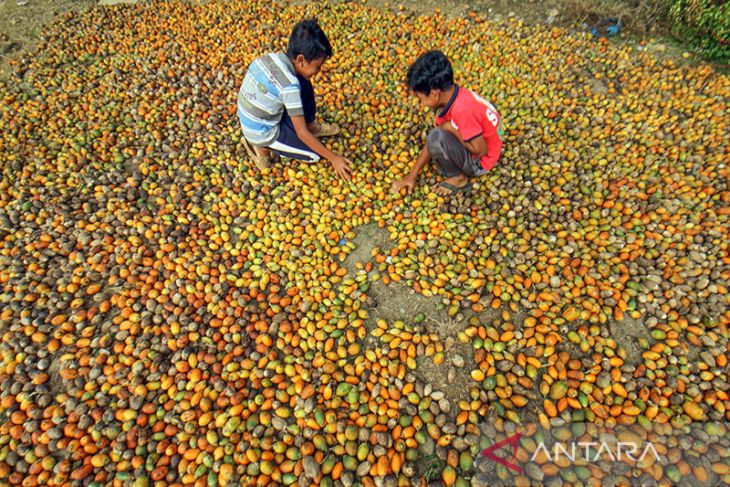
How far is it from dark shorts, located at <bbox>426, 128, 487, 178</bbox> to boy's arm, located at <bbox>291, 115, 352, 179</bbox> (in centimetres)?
62

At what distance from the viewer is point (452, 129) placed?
Result: 2639mm

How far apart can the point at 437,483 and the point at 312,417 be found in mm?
660

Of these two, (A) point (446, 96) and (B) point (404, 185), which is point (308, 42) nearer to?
(A) point (446, 96)

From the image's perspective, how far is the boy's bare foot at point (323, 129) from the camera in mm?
3189

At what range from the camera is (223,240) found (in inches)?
108

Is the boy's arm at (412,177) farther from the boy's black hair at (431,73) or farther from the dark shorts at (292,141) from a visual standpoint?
the dark shorts at (292,141)

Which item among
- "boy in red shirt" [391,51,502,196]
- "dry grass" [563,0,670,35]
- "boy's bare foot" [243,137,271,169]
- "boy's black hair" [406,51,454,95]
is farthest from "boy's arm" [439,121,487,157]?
"dry grass" [563,0,670,35]

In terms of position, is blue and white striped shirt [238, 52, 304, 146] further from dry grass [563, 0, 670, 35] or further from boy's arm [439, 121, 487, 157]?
dry grass [563, 0, 670, 35]

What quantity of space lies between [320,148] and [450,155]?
895 mm

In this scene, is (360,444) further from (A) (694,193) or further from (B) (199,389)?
(A) (694,193)

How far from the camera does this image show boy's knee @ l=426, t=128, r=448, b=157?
266 centimetres

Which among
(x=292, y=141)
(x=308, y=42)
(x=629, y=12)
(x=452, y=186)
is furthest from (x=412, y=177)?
(x=629, y=12)

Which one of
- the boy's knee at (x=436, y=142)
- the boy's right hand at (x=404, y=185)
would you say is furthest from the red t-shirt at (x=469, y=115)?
the boy's right hand at (x=404, y=185)

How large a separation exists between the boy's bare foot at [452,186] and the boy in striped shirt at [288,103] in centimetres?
68
